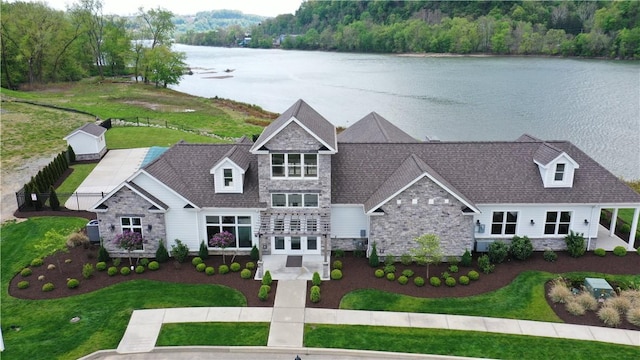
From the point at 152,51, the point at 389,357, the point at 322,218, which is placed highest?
the point at 152,51

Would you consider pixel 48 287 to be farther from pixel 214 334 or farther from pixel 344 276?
pixel 344 276

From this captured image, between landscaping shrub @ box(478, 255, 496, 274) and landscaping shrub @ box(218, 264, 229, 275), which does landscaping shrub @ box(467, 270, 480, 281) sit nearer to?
landscaping shrub @ box(478, 255, 496, 274)

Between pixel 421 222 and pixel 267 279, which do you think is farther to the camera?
pixel 421 222

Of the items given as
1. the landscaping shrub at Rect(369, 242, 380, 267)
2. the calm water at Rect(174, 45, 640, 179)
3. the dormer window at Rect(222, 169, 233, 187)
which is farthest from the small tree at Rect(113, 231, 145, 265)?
the calm water at Rect(174, 45, 640, 179)

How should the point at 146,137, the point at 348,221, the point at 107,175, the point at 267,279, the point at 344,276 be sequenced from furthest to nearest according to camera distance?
the point at 146,137 < the point at 107,175 < the point at 348,221 < the point at 344,276 < the point at 267,279

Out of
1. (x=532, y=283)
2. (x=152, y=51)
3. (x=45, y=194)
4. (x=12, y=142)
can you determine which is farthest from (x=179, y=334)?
(x=152, y=51)

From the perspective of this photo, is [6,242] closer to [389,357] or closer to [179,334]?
[179,334]

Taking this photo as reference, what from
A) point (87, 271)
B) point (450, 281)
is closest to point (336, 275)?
point (450, 281)

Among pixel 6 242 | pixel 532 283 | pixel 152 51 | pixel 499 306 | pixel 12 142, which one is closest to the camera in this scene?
pixel 499 306
